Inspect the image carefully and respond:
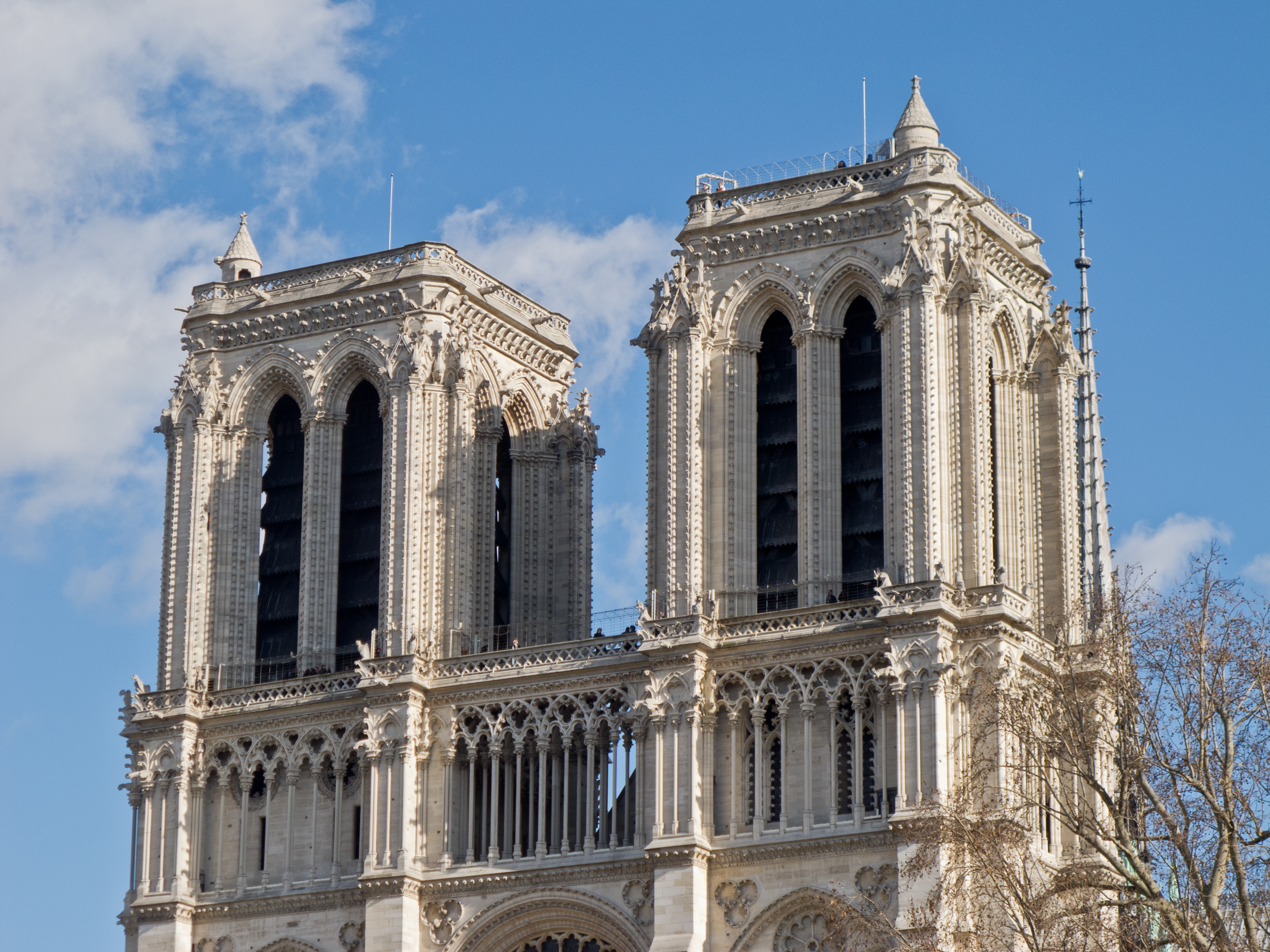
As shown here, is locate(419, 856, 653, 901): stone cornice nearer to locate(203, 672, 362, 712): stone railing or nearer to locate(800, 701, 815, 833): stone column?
locate(800, 701, 815, 833): stone column

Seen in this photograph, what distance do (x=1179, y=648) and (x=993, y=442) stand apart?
25106 mm

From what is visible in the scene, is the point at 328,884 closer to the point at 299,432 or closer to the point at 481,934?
the point at 481,934

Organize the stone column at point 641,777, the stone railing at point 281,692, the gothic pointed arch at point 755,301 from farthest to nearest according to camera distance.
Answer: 1. the stone railing at point 281,692
2. the gothic pointed arch at point 755,301
3. the stone column at point 641,777

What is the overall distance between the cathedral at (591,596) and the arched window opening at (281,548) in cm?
12

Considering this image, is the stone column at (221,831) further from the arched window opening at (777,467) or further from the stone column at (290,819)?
the arched window opening at (777,467)

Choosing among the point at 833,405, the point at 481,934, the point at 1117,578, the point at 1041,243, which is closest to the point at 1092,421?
the point at 1041,243

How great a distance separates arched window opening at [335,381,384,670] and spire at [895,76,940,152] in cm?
1707

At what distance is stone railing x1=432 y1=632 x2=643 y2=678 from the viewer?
244ft

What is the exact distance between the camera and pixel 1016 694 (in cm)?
6762

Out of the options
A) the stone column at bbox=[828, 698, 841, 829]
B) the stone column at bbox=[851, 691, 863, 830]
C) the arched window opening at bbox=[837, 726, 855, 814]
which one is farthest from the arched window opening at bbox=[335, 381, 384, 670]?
the stone column at bbox=[851, 691, 863, 830]

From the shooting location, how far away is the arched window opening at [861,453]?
7312 cm

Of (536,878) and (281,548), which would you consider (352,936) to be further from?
(281,548)

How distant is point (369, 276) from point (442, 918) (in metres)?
19.2

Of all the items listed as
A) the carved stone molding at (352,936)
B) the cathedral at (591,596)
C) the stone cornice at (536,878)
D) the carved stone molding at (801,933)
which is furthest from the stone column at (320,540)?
Result: the carved stone molding at (801,933)
